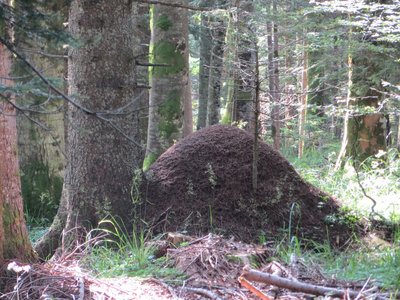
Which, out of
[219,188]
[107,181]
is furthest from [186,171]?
[107,181]

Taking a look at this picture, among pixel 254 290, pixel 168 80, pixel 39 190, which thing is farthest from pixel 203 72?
pixel 254 290

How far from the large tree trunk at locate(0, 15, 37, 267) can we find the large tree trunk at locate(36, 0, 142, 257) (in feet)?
4.01

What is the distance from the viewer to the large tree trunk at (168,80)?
26.8 feet

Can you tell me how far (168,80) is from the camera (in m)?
8.27

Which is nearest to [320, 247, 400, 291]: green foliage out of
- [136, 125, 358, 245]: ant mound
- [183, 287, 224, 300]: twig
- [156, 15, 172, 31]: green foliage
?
[136, 125, 358, 245]: ant mound

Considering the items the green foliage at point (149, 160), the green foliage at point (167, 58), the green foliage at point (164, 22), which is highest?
the green foliage at point (164, 22)

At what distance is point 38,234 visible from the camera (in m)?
6.14

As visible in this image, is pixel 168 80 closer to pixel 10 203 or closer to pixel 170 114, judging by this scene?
pixel 170 114

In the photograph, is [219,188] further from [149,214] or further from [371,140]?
[371,140]

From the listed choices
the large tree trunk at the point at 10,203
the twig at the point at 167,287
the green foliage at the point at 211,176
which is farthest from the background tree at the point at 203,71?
the twig at the point at 167,287

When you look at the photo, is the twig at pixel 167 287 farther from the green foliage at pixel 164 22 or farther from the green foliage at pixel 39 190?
the green foliage at pixel 164 22

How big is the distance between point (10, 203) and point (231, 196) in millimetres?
2819

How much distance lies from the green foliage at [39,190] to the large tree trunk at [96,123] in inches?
89.0

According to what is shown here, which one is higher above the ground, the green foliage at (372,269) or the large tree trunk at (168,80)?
the large tree trunk at (168,80)
